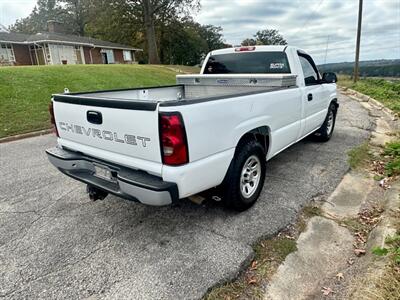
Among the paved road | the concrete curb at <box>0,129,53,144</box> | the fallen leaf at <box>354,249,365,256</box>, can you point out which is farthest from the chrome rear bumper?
the concrete curb at <box>0,129,53,144</box>

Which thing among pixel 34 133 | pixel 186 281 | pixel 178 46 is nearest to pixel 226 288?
pixel 186 281

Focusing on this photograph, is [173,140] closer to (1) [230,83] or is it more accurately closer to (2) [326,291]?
(2) [326,291]

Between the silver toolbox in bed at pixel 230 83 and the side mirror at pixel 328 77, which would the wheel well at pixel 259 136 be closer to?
the silver toolbox in bed at pixel 230 83

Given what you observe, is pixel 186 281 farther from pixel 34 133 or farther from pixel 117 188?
pixel 34 133

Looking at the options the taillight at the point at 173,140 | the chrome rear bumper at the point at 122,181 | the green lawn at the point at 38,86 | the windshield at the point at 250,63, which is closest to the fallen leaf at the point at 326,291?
the chrome rear bumper at the point at 122,181

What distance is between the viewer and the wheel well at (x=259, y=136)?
130 inches

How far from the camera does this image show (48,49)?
107 feet

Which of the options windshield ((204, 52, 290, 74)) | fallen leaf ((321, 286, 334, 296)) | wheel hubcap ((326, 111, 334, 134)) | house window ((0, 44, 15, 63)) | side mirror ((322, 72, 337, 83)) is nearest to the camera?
fallen leaf ((321, 286, 334, 296))

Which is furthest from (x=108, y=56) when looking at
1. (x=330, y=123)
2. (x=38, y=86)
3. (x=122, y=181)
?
(x=122, y=181)

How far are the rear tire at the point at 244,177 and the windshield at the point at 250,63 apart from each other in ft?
5.95

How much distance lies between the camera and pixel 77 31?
174ft

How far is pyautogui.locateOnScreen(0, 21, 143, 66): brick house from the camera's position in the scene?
3259 centimetres

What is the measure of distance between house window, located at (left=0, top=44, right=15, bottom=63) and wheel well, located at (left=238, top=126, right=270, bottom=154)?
37049 mm

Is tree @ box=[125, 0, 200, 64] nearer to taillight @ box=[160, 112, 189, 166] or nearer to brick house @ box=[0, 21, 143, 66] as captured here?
brick house @ box=[0, 21, 143, 66]
